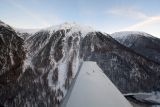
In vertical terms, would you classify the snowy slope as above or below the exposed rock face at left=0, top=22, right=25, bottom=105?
above

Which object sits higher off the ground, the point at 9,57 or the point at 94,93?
the point at 94,93

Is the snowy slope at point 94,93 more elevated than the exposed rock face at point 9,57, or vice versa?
the snowy slope at point 94,93

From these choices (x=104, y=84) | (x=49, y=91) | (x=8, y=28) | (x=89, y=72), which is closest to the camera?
(x=104, y=84)

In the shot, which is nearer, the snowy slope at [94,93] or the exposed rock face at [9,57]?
the snowy slope at [94,93]

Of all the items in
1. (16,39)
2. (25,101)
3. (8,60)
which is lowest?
(25,101)

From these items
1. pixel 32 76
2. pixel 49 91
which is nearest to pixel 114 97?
pixel 49 91

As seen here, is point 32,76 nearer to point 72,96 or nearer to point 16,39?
point 16,39

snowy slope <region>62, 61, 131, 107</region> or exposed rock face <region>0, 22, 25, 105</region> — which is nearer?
snowy slope <region>62, 61, 131, 107</region>

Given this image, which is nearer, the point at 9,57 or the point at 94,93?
the point at 94,93
